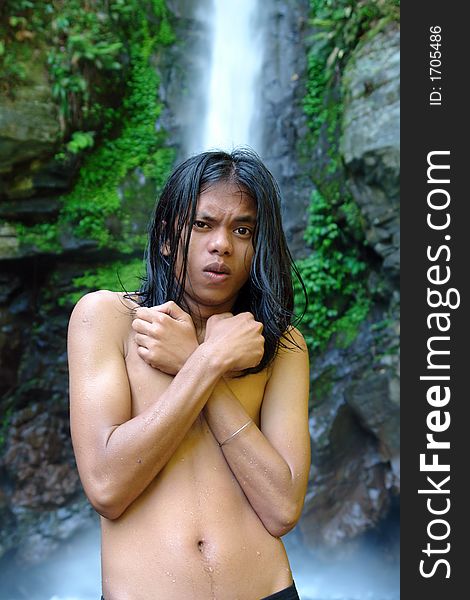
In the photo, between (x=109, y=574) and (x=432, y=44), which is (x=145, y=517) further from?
(x=432, y=44)

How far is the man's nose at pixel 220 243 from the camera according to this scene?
63.9 inches

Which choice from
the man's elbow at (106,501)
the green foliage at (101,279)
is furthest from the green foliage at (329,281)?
the man's elbow at (106,501)

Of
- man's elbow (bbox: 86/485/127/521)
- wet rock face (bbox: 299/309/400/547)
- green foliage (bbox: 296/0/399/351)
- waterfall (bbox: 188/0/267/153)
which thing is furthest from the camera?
waterfall (bbox: 188/0/267/153)

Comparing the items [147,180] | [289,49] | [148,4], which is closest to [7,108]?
[147,180]

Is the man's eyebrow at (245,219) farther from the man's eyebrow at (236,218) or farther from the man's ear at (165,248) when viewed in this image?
the man's ear at (165,248)

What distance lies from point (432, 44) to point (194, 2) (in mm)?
5028

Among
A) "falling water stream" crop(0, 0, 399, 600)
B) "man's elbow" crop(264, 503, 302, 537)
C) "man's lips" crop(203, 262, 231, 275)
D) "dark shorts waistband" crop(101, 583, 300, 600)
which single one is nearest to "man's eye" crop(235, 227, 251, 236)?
"man's lips" crop(203, 262, 231, 275)

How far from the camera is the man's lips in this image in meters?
1.64

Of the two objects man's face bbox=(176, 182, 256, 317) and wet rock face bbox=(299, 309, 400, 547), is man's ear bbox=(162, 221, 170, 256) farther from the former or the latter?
wet rock face bbox=(299, 309, 400, 547)

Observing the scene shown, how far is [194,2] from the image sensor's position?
864 cm

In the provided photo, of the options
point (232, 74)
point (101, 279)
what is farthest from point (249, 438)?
point (232, 74)

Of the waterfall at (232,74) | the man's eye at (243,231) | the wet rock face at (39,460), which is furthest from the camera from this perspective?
the waterfall at (232,74)

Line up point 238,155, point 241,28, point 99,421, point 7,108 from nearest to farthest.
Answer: point 99,421 < point 238,155 < point 7,108 < point 241,28

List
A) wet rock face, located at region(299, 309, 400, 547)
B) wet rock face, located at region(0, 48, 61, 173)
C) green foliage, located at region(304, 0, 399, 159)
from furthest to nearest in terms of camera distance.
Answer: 1. green foliage, located at region(304, 0, 399, 159)
2. wet rock face, located at region(0, 48, 61, 173)
3. wet rock face, located at region(299, 309, 400, 547)
